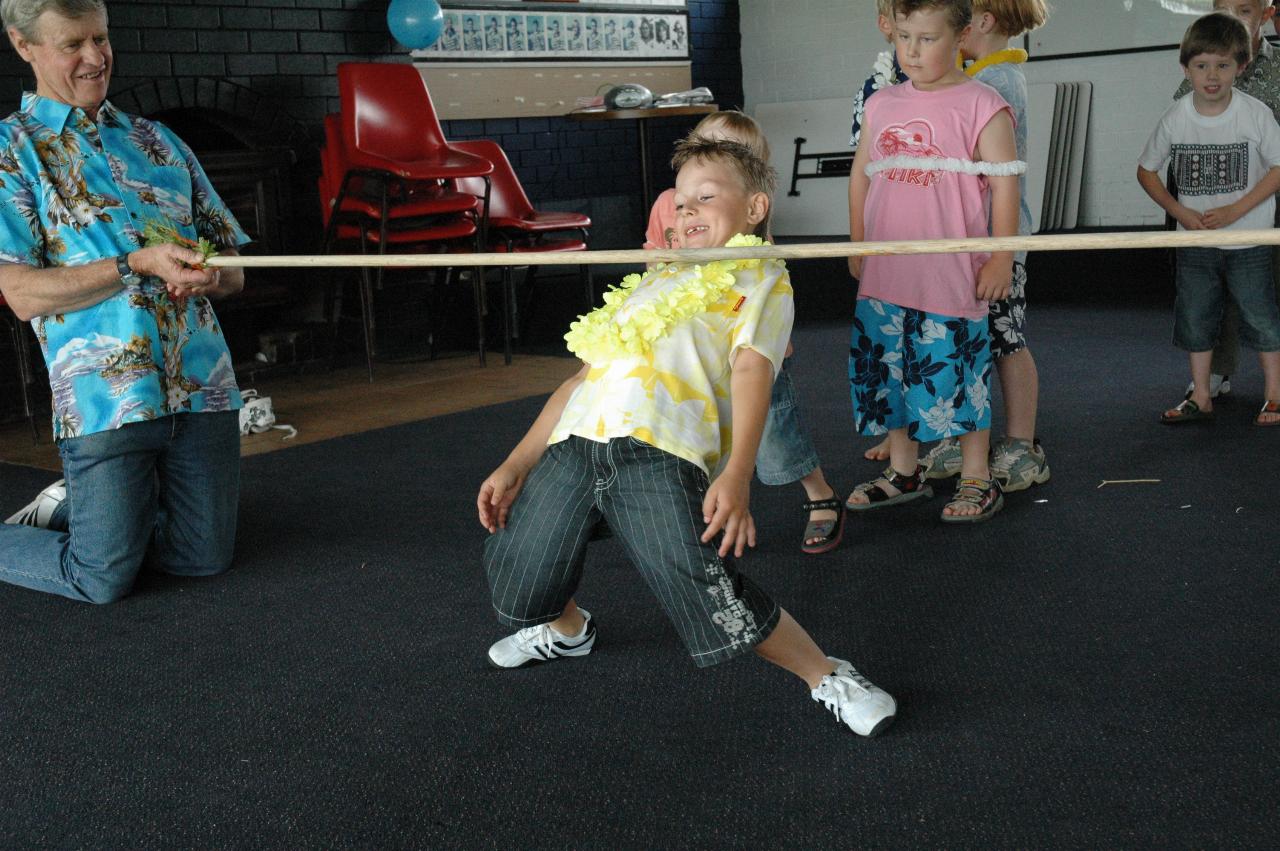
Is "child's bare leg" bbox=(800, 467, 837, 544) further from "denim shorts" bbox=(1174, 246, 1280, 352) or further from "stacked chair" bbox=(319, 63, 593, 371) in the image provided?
"stacked chair" bbox=(319, 63, 593, 371)

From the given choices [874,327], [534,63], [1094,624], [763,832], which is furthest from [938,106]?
[534,63]

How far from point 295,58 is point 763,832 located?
458 cm

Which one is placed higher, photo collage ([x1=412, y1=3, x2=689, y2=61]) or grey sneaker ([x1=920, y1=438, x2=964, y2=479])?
photo collage ([x1=412, y1=3, x2=689, y2=61])

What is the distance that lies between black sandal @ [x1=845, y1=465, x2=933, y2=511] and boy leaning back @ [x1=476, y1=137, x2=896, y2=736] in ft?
3.34

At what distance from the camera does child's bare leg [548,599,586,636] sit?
6.54 feet

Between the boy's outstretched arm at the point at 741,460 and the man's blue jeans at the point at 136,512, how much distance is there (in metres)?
1.25

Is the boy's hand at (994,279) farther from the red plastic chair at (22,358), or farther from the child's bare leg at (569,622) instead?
the red plastic chair at (22,358)

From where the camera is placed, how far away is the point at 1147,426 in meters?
3.38

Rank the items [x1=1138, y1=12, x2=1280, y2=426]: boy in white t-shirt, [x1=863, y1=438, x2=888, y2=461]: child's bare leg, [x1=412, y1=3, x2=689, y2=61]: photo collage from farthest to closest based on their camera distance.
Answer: [x1=412, y1=3, x2=689, y2=61]: photo collage < [x1=1138, y1=12, x2=1280, y2=426]: boy in white t-shirt < [x1=863, y1=438, x2=888, y2=461]: child's bare leg

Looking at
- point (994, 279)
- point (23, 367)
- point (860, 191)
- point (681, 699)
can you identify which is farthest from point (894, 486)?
point (23, 367)

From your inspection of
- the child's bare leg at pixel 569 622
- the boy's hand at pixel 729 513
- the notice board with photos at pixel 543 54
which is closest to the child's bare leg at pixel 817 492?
the child's bare leg at pixel 569 622

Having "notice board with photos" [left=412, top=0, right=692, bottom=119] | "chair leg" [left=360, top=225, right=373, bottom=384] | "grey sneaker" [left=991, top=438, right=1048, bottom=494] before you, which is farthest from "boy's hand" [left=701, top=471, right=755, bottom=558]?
"notice board with photos" [left=412, top=0, right=692, bottom=119]

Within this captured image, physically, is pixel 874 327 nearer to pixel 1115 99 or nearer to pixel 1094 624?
pixel 1094 624

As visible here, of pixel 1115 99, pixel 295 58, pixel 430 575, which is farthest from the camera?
pixel 1115 99
